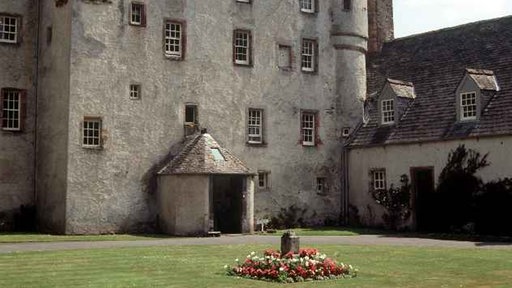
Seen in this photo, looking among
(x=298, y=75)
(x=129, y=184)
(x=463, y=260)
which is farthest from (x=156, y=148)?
(x=463, y=260)

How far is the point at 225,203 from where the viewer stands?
33.1m

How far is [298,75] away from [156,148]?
30.4 feet

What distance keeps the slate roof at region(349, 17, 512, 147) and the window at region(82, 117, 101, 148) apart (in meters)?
13.9

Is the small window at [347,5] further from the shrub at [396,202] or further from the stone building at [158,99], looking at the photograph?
the shrub at [396,202]

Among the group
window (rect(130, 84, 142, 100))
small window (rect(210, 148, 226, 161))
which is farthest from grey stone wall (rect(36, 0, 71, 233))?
small window (rect(210, 148, 226, 161))

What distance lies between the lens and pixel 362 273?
16.0m

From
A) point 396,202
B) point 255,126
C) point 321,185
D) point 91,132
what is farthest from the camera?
point 321,185

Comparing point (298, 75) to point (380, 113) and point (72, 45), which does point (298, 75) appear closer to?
point (380, 113)

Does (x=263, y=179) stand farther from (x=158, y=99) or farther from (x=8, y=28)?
(x=8, y=28)

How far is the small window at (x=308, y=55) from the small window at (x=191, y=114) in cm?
716

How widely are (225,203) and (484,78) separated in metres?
13.6

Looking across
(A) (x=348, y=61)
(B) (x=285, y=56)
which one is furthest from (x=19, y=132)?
(A) (x=348, y=61)

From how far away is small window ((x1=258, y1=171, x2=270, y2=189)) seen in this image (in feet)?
117

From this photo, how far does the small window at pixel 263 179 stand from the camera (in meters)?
35.5
